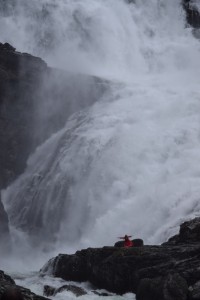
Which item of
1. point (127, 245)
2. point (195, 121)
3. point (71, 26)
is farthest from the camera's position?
point (71, 26)

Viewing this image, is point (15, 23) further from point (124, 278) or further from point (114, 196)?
point (124, 278)

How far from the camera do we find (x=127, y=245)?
2461 centimetres

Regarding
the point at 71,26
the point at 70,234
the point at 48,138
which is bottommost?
the point at 70,234

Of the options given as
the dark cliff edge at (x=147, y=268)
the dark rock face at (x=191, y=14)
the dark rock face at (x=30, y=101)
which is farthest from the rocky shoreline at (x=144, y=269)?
the dark rock face at (x=191, y=14)

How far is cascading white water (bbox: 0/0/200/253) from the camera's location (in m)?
35.0

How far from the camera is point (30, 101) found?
162 ft

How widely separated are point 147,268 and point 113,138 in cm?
2195

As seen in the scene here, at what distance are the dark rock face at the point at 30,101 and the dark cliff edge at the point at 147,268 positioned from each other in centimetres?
2101

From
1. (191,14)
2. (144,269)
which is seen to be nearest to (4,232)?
(144,269)

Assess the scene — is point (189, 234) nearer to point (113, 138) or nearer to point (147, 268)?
point (147, 268)

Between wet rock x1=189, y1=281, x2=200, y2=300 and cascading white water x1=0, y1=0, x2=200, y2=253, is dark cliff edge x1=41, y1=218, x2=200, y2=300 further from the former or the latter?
cascading white water x1=0, y1=0, x2=200, y2=253

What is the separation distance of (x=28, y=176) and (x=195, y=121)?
15900mm

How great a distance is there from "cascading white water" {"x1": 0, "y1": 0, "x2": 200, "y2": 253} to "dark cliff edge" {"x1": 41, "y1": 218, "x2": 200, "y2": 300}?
5552 mm

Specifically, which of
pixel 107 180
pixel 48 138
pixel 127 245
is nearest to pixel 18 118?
pixel 48 138
